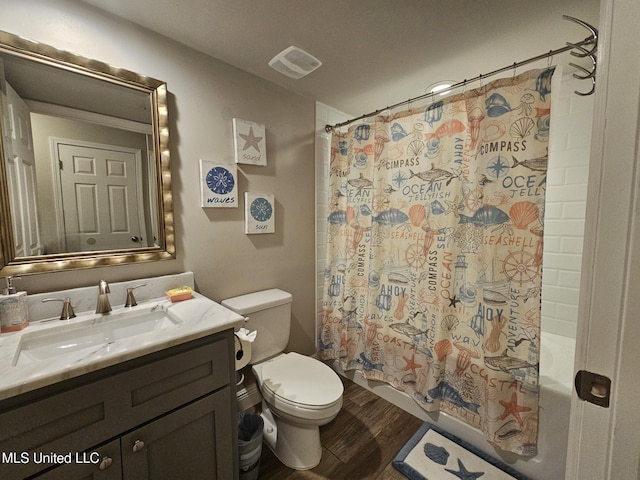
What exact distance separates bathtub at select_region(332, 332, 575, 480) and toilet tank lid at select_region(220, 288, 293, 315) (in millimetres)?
1117

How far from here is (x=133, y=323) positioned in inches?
45.8

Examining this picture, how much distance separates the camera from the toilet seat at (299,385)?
1268mm

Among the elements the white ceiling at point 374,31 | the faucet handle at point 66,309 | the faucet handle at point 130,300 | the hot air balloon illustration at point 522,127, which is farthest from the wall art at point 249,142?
the hot air balloon illustration at point 522,127

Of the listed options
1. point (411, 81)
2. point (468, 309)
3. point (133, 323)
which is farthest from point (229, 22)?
point (468, 309)

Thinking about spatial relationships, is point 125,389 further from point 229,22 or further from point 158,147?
→ point 229,22

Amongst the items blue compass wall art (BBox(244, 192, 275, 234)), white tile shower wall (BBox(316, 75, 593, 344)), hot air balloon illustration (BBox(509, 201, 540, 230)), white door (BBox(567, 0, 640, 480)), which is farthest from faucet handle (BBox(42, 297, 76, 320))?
white tile shower wall (BBox(316, 75, 593, 344))

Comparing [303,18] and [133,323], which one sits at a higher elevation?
[303,18]

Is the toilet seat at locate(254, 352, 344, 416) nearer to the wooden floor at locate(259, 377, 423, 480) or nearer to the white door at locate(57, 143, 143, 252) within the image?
the wooden floor at locate(259, 377, 423, 480)

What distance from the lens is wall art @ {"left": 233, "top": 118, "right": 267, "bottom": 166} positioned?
158cm

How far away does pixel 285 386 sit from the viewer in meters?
1.36

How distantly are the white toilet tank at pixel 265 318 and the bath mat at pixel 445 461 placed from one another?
2.94 feet

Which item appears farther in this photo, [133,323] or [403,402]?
[403,402]

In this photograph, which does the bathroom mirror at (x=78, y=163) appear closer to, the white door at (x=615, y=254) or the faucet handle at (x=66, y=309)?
the faucet handle at (x=66, y=309)

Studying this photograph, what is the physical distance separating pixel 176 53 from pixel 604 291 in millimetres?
1870
